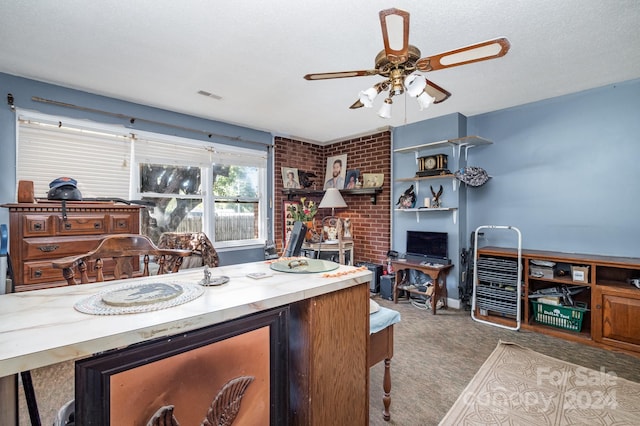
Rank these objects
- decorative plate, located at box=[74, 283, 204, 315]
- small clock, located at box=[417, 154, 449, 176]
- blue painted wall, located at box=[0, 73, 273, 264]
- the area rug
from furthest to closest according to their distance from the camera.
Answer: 1. small clock, located at box=[417, 154, 449, 176]
2. blue painted wall, located at box=[0, 73, 273, 264]
3. the area rug
4. decorative plate, located at box=[74, 283, 204, 315]

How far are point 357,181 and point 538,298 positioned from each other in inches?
107

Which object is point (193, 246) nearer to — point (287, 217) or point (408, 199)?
point (287, 217)

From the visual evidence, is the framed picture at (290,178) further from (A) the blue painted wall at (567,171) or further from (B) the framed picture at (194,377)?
(B) the framed picture at (194,377)

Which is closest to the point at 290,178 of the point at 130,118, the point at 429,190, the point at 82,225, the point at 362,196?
the point at 362,196

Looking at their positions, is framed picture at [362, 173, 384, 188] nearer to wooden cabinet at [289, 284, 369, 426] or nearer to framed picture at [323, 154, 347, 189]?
framed picture at [323, 154, 347, 189]

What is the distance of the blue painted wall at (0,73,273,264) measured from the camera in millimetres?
2467

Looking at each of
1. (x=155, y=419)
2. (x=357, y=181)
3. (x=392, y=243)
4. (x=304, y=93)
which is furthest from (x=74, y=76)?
(x=392, y=243)

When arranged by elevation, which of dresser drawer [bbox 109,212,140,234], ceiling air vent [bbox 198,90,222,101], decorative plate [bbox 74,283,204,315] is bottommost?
decorative plate [bbox 74,283,204,315]

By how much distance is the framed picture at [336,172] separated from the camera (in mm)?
4754

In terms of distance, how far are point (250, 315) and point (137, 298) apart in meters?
0.35

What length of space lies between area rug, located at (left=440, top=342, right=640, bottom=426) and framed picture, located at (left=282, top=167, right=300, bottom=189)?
11.0 ft

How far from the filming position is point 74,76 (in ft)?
8.27

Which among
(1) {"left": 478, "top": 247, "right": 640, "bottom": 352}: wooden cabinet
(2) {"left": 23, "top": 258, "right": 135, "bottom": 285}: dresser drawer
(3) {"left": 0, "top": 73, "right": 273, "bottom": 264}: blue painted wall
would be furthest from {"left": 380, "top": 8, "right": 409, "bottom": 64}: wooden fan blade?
(3) {"left": 0, "top": 73, "right": 273, "bottom": 264}: blue painted wall

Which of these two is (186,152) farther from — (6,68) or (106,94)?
(6,68)
